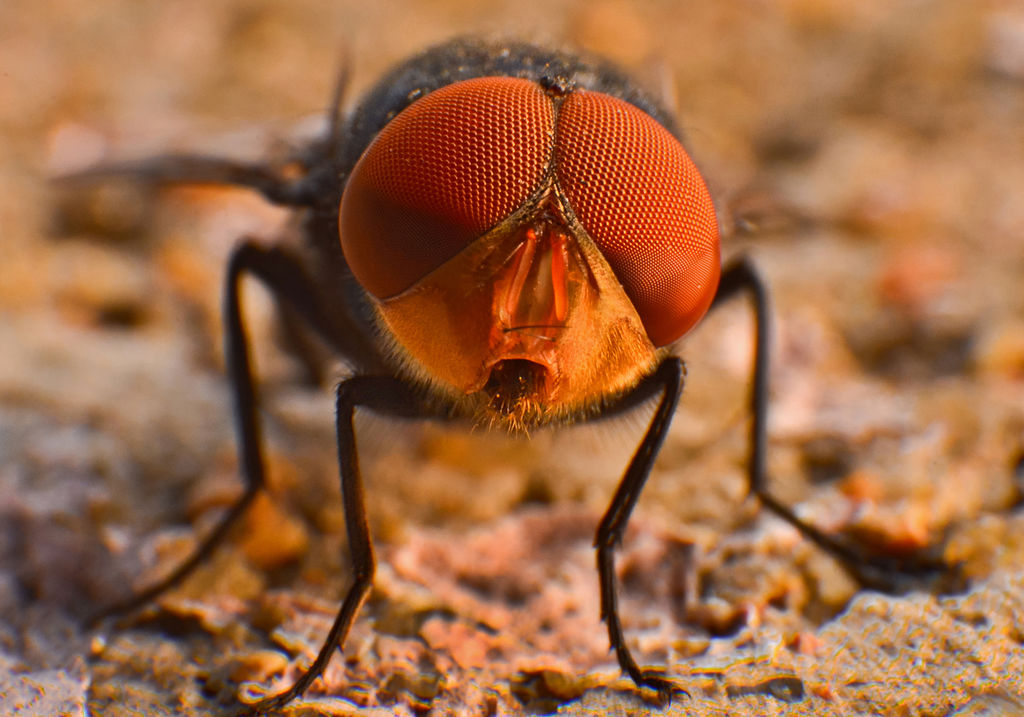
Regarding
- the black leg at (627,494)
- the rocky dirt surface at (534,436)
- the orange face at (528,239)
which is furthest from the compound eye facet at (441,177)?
the rocky dirt surface at (534,436)

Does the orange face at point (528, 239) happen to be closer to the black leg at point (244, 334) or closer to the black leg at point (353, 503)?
the black leg at point (353, 503)

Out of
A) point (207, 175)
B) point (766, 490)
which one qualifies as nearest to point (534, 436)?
point (766, 490)

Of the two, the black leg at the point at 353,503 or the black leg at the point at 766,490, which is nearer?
the black leg at the point at 353,503

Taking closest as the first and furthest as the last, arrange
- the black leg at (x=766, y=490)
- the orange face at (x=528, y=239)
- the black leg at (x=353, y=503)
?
the orange face at (x=528, y=239), the black leg at (x=353, y=503), the black leg at (x=766, y=490)

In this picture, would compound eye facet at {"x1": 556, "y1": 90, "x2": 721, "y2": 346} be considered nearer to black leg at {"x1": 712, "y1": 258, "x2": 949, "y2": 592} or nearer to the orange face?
the orange face

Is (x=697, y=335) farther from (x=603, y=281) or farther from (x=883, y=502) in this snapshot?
(x=603, y=281)

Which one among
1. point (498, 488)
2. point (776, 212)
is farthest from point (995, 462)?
point (498, 488)

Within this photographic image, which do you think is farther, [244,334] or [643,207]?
[244,334]

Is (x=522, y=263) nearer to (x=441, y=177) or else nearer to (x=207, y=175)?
(x=441, y=177)

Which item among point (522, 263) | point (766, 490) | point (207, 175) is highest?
point (522, 263)
